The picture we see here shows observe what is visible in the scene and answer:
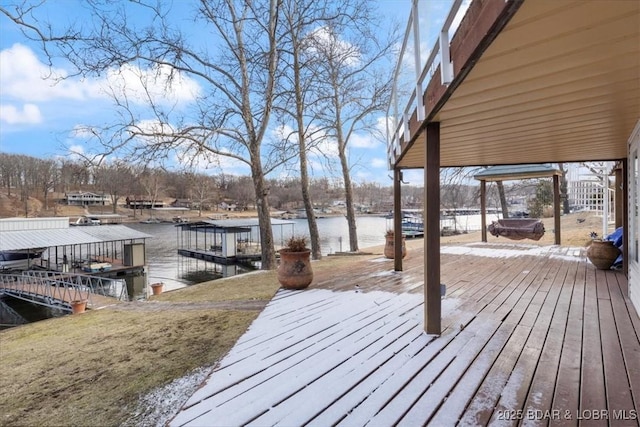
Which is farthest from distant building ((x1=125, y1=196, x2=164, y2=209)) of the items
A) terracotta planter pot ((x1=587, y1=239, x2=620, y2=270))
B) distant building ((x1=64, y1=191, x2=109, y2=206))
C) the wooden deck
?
terracotta planter pot ((x1=587, y1=239, x2=620, y2=270))

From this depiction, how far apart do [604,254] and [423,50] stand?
18.0 ft

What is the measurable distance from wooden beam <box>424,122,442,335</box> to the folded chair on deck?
24.8 feet

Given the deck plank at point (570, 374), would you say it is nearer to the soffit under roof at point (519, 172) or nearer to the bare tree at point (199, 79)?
the soffit under roof at point (519, 172)

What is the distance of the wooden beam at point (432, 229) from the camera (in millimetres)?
2986

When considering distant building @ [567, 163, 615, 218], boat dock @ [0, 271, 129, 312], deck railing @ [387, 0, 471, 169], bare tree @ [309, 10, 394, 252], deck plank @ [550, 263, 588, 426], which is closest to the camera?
deck plank @ [550, 263, 588, 426]

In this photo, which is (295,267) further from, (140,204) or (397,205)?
(140,204)

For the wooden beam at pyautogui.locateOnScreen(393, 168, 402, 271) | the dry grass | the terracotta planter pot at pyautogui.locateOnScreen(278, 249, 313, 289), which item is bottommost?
the dry grass

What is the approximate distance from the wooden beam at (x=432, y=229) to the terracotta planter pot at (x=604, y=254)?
4580mm

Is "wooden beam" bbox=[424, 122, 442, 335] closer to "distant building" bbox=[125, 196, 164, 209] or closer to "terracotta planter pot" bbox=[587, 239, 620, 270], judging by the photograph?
"terracotta planter pot" bbox=[587, 239, 620, 270]

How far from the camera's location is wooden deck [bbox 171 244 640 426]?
1.86 m

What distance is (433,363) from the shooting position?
8.01ft

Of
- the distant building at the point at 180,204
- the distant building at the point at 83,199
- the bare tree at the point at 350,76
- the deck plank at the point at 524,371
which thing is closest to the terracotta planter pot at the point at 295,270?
the deck plank at the point at 524,371

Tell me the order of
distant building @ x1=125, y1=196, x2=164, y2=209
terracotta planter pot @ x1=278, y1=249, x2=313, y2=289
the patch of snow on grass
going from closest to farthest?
the patch of snow on grass
terracotta planter pot @ x1=278, y1=249, x2=313, y2=289
distant building @ x1=125, y1=196, x2=164, y2=209

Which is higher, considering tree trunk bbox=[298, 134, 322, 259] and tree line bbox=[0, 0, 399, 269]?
tree line bbox=[0, 0, 399, 269]
